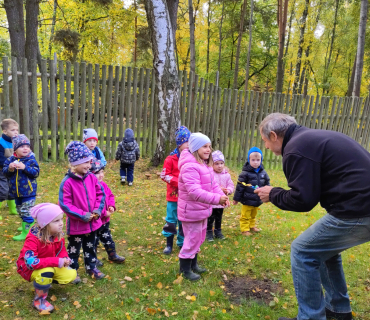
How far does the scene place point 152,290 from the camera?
11.8 feet

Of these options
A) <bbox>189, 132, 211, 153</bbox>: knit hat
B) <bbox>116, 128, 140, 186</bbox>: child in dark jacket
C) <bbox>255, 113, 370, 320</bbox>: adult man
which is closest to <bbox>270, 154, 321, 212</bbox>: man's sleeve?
<bbox>255, 113, 370, 320</bbox>: adult man

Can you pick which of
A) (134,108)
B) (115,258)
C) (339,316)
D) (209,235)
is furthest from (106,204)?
(134,108)

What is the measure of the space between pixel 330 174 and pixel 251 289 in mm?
1970

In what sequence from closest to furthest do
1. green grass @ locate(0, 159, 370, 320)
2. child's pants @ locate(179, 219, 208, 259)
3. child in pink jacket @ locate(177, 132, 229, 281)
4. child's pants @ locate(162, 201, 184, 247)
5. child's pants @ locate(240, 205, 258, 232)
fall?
green grass @ locate(0, 159, 370, 320), child in pink jacket @ locate(177, 132, 229, 281), child's pants @ locate(179, 219, 208, 259), child's pants @ locate(162, 201, 184, 247), child's pants @ locate(240, 205, 258, 232)

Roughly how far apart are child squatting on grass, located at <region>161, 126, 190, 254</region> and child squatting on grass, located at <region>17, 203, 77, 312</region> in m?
1.64

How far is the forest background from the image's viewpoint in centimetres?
1720

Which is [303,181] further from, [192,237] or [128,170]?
[128,170]

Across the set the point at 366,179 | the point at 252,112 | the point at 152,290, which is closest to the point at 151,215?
the point at 152,290

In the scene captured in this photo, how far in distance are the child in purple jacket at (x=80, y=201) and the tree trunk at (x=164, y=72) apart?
4.62 m

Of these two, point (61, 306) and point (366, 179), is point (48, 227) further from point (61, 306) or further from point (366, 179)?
point (366, 179)

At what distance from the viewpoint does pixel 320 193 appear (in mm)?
2521

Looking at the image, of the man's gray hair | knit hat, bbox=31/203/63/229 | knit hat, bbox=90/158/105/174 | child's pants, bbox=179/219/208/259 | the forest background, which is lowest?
child's pants, bbox=179/219/208/259

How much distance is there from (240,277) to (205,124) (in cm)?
650

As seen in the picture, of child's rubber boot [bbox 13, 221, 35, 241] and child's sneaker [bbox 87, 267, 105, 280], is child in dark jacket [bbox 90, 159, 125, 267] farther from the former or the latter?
child's rubber boot [bbox 13, 221, 35, 241]
